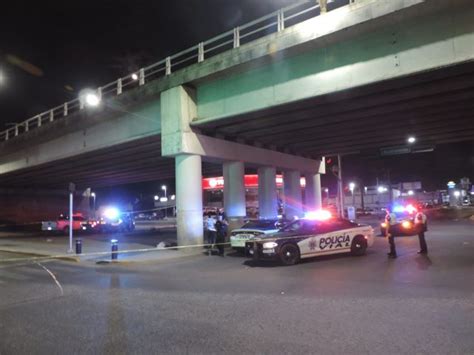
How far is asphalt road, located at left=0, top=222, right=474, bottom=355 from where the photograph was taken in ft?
17.9

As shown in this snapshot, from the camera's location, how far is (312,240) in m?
13.8

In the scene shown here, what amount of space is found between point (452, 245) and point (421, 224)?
3837 millimetres

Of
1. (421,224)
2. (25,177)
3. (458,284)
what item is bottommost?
(458,284)

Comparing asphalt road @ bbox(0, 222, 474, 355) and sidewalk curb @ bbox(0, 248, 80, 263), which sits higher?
sidewalk curb @ bbox(0, 248, 80, 263)

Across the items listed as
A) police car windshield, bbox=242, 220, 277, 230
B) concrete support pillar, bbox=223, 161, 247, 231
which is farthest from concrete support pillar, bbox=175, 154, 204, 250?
concrete support pillar, bbox=223, 161, 247, 231

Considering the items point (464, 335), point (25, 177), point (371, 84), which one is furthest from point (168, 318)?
point (25, 177)

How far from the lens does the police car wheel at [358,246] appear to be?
14.9 meters

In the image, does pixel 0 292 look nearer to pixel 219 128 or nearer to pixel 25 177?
pixel 219 128

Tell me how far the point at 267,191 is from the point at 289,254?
1195cm

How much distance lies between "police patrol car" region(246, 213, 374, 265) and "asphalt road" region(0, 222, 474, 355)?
2.13 feet

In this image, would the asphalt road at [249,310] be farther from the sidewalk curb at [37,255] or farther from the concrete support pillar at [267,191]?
Result: the concrete support pillar at [267,191]

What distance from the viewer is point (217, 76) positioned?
58.8 ft

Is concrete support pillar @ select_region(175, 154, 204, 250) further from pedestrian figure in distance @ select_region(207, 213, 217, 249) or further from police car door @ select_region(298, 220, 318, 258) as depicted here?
police car door @ select_region(298, 220, 318, 258)

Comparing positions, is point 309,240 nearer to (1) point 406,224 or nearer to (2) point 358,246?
(2) point 358,246
